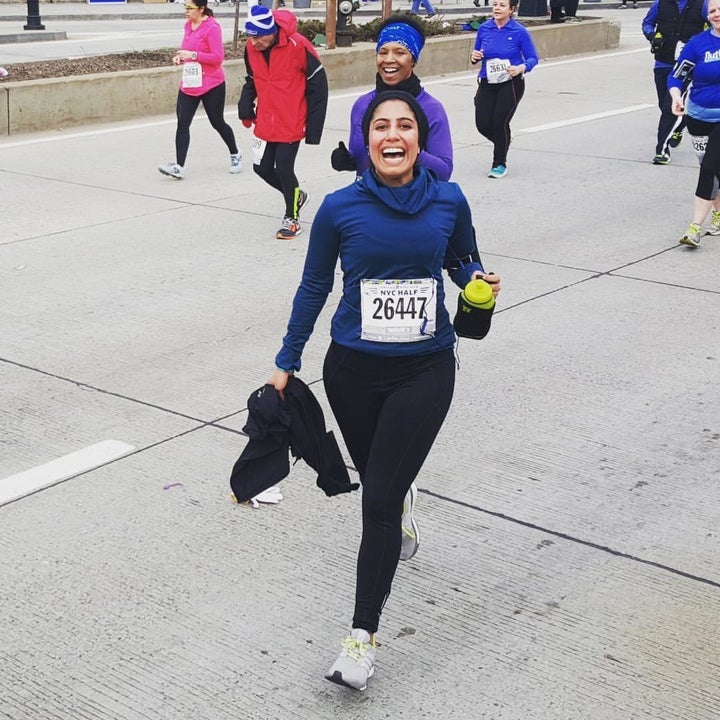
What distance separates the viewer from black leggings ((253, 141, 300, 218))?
9711 mm

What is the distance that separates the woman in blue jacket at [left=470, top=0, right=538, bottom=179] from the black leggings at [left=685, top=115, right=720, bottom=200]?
2947 mm

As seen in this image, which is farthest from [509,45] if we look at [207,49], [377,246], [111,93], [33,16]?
[33,16]

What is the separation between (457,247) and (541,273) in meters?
4.87

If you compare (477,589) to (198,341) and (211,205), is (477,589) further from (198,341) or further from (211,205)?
(211,205)

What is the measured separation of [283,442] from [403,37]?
224 cm

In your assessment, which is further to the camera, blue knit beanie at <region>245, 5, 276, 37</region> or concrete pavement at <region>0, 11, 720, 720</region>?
blue knit beanie at <region>245, 5, 276, 37</region>

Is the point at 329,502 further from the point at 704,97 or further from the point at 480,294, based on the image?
the point at 704,97

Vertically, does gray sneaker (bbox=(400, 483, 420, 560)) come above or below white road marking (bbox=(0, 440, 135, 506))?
above

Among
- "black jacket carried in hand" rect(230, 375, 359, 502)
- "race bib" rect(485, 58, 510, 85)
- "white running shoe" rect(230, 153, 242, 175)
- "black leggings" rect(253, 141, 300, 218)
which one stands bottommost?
"white running shoe" rect(230, 153, 242, 175)

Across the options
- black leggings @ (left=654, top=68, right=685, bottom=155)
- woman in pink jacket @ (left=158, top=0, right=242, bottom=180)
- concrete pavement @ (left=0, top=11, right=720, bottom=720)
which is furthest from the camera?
black leggings @ (left=654, top=68, right=685, bottom=155)

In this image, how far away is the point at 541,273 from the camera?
350 inches

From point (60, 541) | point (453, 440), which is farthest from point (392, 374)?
point (453, 440)

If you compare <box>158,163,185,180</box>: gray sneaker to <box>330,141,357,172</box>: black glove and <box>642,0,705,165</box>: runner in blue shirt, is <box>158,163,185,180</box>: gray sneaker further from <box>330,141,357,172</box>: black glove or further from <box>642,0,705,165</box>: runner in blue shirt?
<box>330,141,357,172</box>: black glove

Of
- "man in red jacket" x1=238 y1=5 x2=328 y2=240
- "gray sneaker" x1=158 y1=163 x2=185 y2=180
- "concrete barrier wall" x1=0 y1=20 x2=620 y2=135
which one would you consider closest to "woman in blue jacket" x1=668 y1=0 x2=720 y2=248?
"man in red jacket" x1=238 y1=5 x2=328 y2=240
